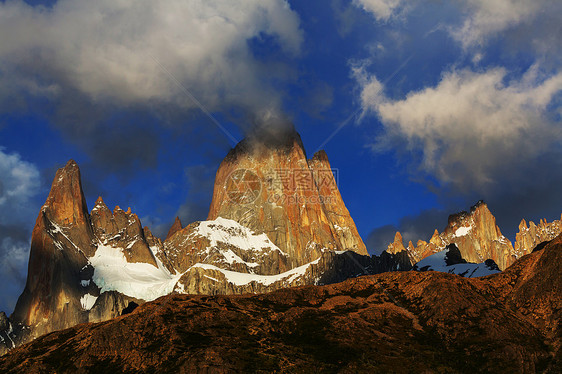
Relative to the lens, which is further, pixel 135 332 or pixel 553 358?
pixel 135 332

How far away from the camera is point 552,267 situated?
187250 mm

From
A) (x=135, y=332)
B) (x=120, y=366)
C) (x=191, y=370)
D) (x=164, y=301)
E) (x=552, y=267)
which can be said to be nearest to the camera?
(x=191, y=370)

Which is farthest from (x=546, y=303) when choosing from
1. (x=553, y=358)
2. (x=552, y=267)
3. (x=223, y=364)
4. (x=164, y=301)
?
(x=164, y=301)

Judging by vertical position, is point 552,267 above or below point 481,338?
above

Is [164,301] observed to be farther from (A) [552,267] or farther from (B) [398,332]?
(A) [552,267]

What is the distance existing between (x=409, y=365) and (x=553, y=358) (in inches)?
1440

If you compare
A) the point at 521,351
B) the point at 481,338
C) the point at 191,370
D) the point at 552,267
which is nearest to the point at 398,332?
the point at 481,338

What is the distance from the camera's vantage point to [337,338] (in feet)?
571

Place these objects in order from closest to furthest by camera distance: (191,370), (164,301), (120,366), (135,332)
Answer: (191,370) → (120,366) → (135,332) → (164,301)

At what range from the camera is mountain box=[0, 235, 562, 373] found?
15675 cm

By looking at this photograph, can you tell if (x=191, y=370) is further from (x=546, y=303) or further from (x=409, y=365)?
(x=546, y=303)

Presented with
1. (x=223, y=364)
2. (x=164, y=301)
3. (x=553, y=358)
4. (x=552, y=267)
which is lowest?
(x=553, y=358)

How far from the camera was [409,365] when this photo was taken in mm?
156625

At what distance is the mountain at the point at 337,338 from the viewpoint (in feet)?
514
